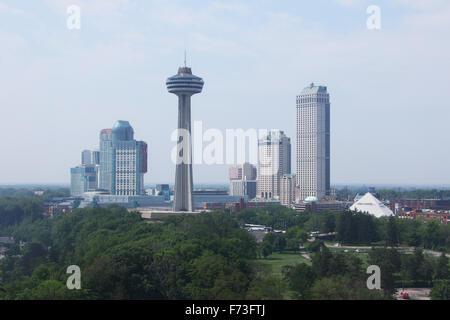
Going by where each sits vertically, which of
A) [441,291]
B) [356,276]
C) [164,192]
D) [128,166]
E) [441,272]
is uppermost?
[128,166]

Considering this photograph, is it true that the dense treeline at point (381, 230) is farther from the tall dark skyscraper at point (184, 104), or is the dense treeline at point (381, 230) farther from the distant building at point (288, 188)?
the distant building at point (288, 188)

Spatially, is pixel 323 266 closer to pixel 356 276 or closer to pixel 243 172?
pixel 356 276

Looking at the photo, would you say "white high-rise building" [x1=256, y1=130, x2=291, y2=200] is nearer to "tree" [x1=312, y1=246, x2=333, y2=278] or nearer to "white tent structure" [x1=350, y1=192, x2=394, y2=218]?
"white tent structure" [x1=350, y1=192, x2=394, y2=218]

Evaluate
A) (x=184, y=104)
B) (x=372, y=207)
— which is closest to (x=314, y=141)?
(x=372, y=207)

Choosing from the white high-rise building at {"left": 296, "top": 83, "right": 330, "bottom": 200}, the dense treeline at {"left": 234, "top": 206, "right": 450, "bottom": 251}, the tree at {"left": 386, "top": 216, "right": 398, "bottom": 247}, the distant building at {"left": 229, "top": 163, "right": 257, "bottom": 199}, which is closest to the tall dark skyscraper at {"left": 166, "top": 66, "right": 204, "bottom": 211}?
the dense treeline at {"left": 234, "top": 206, "right": 450, "bottom": 251}
